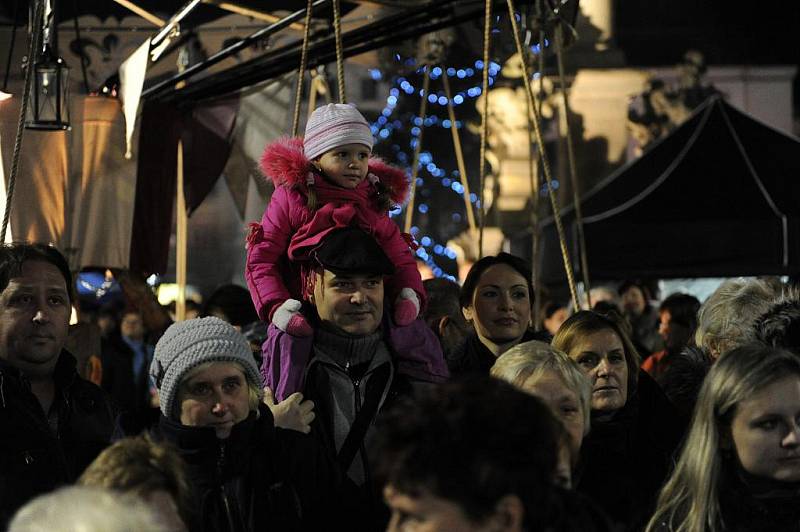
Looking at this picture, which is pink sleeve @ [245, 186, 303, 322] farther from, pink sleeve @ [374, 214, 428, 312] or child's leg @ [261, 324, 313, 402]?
pink sleeve @ [374, 214, 428, 312]

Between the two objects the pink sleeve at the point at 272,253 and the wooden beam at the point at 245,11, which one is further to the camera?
the wooden beam at the point at 245,11

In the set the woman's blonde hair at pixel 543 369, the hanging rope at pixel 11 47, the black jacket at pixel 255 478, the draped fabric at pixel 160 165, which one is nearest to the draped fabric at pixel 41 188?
the hanging rope at pixel 11 47

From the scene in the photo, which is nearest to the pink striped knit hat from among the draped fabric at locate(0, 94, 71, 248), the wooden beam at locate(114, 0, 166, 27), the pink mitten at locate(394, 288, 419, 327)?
the pink mitten at locate(394, 288, 419, 327)

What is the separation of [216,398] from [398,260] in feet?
3.84

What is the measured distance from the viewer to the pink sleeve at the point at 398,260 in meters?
5.53

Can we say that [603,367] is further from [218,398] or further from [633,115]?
[633,115]

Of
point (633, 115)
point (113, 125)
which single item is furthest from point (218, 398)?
point (633, 115)

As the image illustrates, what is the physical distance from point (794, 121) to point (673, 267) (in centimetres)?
2747

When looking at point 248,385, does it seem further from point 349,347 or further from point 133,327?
point 133,327

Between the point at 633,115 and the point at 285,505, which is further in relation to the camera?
the point at 633,115

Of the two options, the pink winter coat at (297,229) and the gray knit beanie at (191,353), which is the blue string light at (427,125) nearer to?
the pink winter coat at (297,229)

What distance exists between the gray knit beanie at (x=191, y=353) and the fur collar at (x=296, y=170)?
95cm

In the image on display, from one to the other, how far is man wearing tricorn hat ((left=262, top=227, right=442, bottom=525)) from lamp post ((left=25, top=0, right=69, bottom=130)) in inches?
109

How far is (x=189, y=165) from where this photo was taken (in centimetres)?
1009
